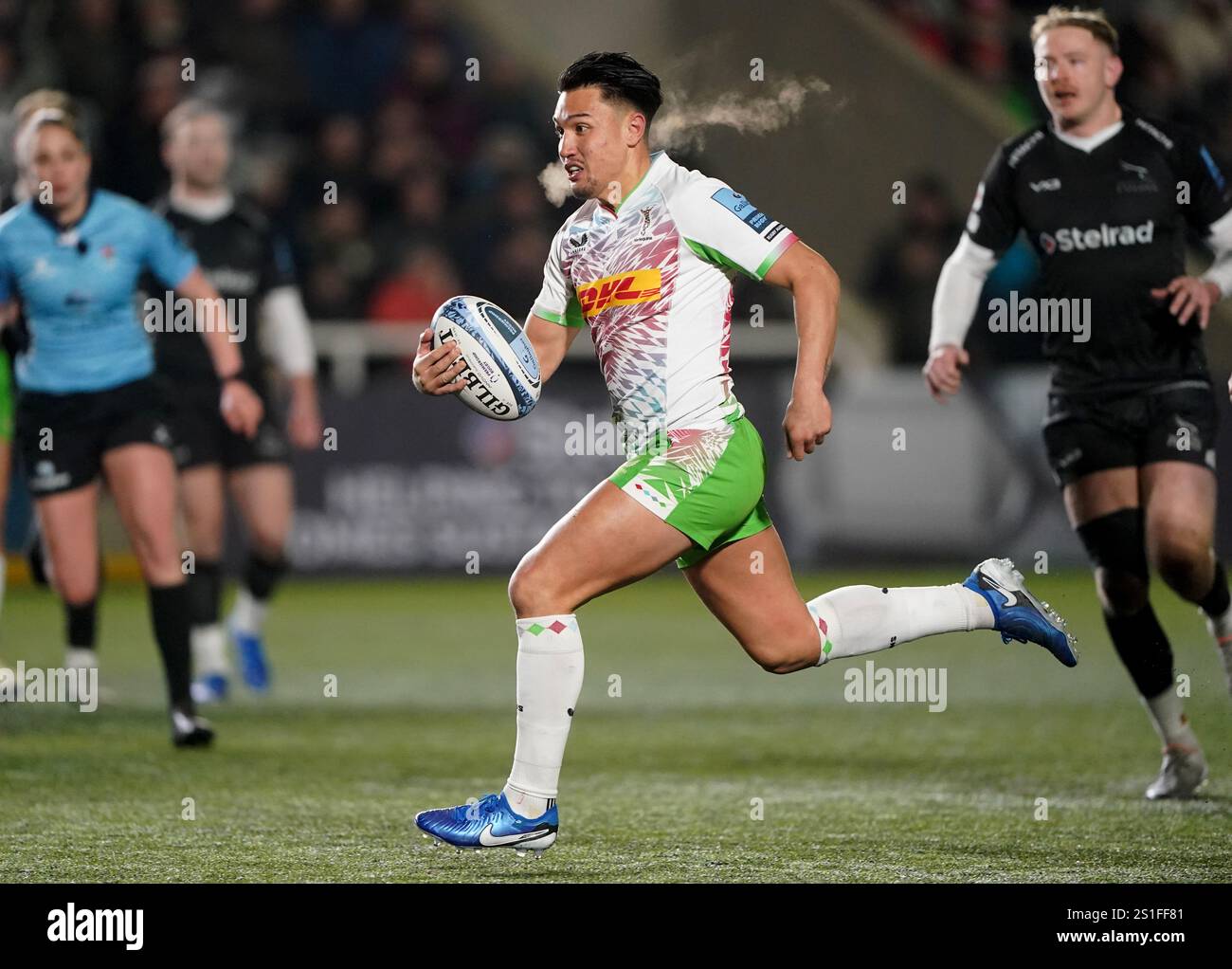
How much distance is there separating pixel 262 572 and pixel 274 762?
2.57 m

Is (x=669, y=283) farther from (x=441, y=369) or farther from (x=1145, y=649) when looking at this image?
(x=1145, y=649)

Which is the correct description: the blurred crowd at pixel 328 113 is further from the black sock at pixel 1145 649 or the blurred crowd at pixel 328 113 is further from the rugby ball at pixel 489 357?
the rugby ball at pixel 489 357

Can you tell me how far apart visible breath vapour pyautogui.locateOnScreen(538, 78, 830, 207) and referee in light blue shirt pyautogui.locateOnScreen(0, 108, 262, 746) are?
2.37m

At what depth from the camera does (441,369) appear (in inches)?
199

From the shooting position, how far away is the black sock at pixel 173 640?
7.43 m

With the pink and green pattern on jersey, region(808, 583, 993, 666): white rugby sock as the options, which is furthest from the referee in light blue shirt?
region(808, 583, 993, 666): white rugby sock

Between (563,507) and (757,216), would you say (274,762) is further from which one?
(563,507)

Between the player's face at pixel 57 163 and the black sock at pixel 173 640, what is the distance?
1.56 m

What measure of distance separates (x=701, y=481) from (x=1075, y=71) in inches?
86.9

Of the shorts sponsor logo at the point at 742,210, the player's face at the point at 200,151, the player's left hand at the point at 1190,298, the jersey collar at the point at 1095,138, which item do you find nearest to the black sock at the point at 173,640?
the player's face at the point at 200,151
